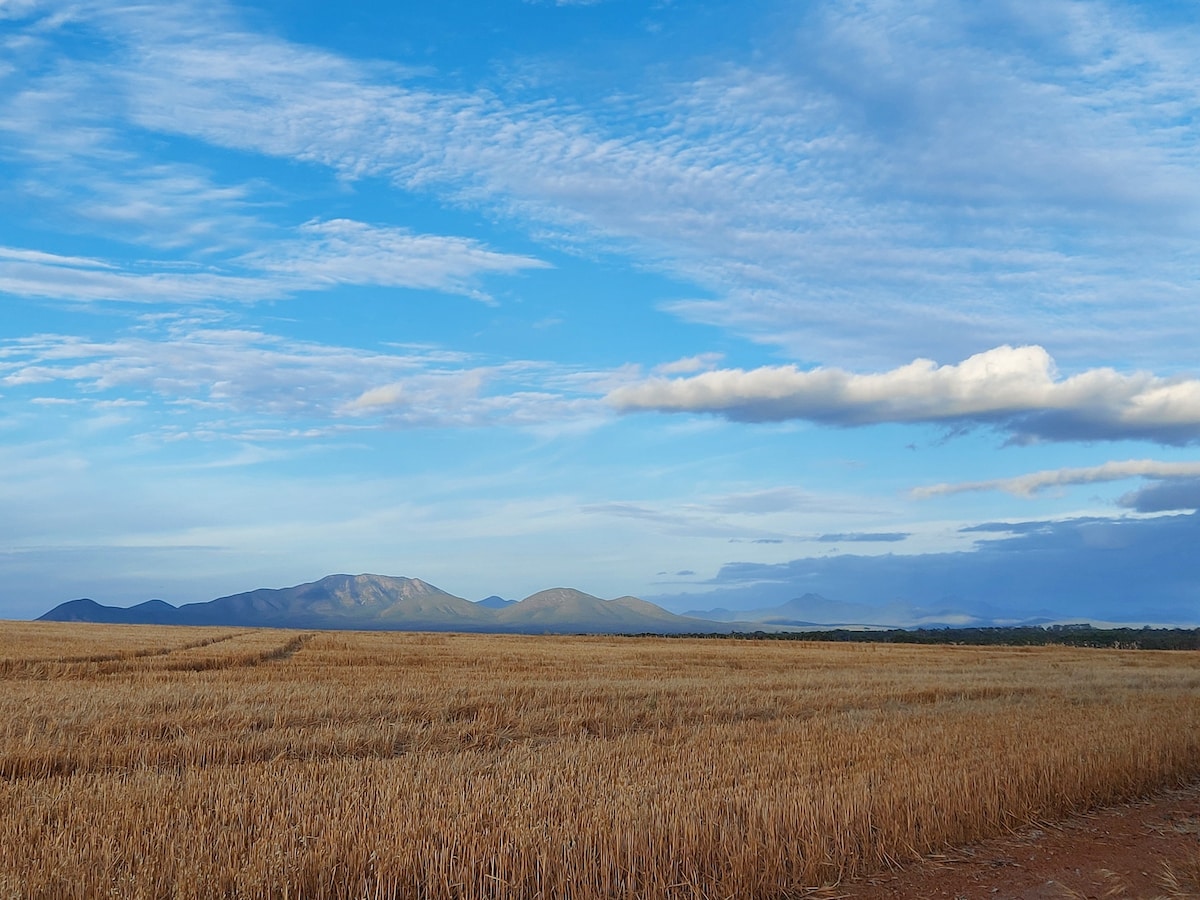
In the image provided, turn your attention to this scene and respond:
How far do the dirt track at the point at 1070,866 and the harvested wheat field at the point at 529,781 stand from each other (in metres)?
0.29

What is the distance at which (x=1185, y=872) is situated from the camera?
25.1 feet

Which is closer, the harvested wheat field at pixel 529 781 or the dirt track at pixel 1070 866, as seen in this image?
the harvested wheat field at pixel 529 781

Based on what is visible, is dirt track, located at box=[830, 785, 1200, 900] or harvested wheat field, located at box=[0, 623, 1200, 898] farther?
dirt track, located at box=[830, 785, 1200, 900]

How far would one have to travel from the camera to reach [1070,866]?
8.25 metres

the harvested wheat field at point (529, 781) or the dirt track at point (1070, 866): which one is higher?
the harvested wheat field at point (529, 781)

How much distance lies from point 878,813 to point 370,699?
11684 millimetres

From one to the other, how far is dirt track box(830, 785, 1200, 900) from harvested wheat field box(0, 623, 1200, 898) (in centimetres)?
29

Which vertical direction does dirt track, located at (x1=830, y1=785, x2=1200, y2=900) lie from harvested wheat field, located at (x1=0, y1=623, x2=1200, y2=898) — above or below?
below

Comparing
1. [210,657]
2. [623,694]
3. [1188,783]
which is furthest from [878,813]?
[210,657]

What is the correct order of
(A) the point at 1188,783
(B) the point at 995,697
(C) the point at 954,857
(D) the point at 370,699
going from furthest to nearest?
(B) the point at 995,697 → (D) the point at 370,699 → (A) the point at 1188,783 → (C) the point at 954,857

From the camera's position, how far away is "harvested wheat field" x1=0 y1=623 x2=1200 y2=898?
22.7ft

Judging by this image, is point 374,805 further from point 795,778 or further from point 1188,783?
point 1188,783

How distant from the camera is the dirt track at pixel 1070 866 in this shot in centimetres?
746

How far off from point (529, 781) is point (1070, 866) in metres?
5.32
